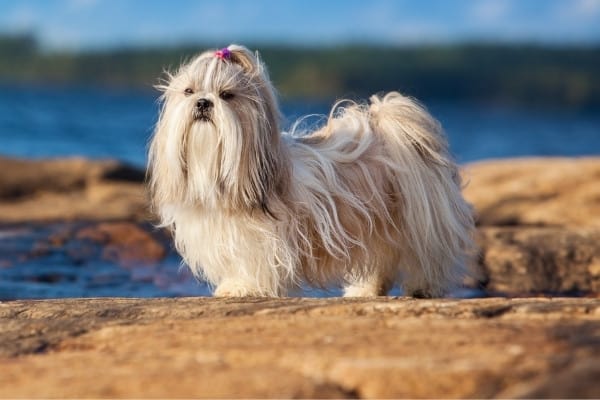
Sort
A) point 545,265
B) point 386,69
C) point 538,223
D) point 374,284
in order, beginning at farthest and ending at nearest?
point 386,69, point 538,223, point 545,265, point 374,284

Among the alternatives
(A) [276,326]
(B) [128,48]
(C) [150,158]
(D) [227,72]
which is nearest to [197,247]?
(C) [150,158]

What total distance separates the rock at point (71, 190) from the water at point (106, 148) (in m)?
0.77

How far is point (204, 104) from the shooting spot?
5.20 m

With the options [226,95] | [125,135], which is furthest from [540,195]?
[125,135]

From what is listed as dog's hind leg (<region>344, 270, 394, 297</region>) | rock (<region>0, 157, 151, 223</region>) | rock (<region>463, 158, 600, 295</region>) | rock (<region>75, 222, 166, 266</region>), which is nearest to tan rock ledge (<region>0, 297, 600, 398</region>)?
dog's hind leg (<region>344, 270, 394, 297</region>)

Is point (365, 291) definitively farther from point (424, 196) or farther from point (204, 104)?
point (204, 104)

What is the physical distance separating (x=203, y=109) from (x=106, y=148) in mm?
18489

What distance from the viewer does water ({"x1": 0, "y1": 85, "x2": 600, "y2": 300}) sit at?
25.3 feet

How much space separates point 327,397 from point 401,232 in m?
2.88

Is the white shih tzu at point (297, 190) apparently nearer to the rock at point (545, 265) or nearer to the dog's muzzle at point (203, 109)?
the dog's muzzle at point (203, 109)

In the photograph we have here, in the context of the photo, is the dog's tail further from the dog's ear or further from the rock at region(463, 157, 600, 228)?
the rock at region(463, 157, 600, 228)

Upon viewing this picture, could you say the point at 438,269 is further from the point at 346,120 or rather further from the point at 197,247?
the point at 197,247

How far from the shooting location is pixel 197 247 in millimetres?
5613

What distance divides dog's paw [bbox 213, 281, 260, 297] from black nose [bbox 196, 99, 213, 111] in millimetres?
923
